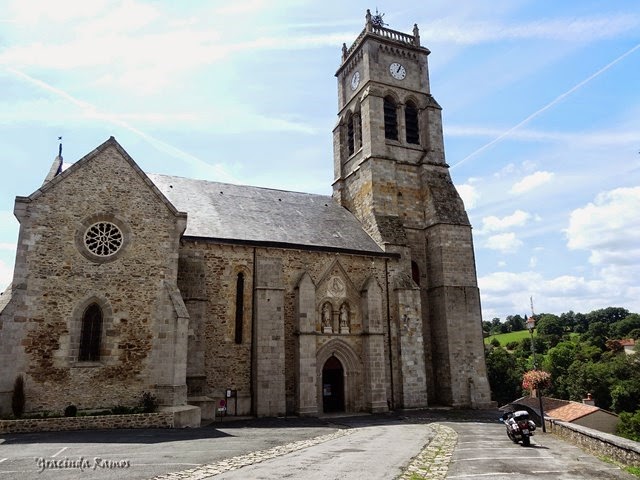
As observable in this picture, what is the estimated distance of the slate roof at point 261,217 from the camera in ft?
69.4

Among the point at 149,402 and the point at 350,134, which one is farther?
the point at 350,134

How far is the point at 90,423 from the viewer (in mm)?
13555

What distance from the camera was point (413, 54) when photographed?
30.8 metres

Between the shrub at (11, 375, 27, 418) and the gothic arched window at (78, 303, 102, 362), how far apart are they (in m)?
1.75

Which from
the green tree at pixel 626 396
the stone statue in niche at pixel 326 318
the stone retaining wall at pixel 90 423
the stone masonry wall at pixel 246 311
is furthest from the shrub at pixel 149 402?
the green tree at pixel 626 396

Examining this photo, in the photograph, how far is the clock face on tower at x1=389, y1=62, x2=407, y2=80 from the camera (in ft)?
98.0

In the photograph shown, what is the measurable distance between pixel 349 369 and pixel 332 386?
3.80ft

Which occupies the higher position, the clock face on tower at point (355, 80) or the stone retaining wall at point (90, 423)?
the clock face on tower at point (355, 80)

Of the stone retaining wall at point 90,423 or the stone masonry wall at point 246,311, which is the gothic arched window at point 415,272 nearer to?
the stone masonry wall at point 246,311

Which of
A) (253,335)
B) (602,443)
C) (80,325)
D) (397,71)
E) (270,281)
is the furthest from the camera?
(397,71)

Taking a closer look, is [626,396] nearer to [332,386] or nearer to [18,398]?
[332,386]

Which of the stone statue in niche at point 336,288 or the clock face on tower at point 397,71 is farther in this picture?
the clock face on tower at point 397,71

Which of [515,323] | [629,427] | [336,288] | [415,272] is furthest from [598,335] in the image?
[336,288]

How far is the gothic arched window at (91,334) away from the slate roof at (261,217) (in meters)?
4.96
